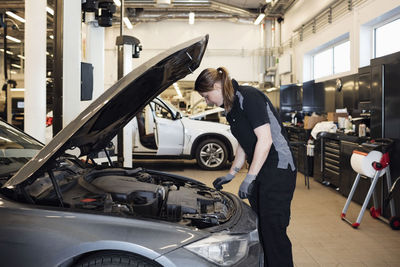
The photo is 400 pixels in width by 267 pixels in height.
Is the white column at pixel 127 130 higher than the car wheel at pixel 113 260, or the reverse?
the white column at pixel 127 130

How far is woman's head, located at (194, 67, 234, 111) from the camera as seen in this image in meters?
2.30

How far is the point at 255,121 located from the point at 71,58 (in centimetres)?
254

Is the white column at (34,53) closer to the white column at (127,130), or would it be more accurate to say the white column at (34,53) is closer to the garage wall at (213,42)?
the white column at (127,130)

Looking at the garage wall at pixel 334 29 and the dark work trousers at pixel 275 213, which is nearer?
the dark work trousers at pixel 275 213

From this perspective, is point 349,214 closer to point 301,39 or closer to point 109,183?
point 109,183

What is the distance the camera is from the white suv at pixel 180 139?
7559 mm

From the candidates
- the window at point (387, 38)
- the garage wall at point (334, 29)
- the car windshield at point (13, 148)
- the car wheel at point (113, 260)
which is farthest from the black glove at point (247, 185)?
the window at point (387, 38)

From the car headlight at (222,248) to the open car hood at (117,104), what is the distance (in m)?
0.69

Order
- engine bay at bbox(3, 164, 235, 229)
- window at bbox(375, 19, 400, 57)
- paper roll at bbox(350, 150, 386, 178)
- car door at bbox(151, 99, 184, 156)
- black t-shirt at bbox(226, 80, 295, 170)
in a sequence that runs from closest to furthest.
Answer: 1. engine bay at bbox(3, 164, 235, 229)
2. black t-shirt at bbox(226, 80, 295, 170)
3. paper roll at bbox(350, 150, 386, 178)
4. window at bbox(375, 19, 400, 57)
5. car door at bbox(151, 99, 184, 156)

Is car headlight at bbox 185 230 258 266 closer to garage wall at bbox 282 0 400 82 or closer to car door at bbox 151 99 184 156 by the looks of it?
garage wall at bbox 282 0 400 82

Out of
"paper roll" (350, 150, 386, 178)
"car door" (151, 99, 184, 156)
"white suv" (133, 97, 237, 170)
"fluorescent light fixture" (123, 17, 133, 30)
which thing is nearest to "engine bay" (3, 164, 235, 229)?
"paper roll" (350, 150, 386, 178)

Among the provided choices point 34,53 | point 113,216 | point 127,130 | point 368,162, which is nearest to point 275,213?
point 113,216

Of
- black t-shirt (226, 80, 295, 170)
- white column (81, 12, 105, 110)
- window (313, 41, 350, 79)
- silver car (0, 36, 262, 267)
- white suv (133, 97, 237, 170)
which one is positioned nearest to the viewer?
silver car (0, 36, 262, 267)

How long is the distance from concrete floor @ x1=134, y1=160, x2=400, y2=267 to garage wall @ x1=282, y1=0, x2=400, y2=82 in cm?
293
